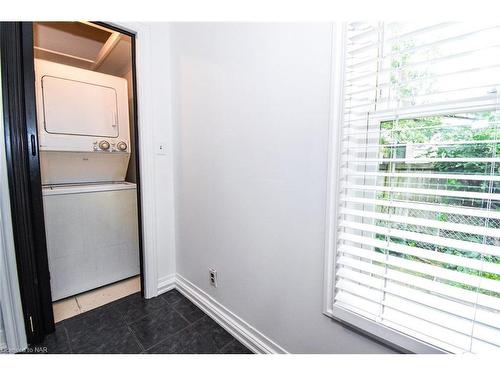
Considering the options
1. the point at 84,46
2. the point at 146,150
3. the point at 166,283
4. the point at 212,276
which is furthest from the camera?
the point at 84,46

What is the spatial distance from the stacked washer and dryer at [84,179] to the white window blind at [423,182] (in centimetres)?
198

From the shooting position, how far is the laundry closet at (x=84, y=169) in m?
1.75

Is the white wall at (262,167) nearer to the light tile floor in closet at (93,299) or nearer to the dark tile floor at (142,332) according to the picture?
the dark tile floor at (142,332)

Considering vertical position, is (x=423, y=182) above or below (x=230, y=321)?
above

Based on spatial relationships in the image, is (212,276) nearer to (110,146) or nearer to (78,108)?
(110,146)

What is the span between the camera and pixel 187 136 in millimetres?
1717

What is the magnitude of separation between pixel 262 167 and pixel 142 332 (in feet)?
4.54

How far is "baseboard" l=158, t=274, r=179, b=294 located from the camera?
6.36ft

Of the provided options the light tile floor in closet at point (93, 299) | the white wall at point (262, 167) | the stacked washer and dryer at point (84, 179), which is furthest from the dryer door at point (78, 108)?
the light tile floor in closet at point (93, 299)

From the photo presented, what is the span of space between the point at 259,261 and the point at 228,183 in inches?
20.3

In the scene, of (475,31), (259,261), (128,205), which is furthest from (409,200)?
(128,205)

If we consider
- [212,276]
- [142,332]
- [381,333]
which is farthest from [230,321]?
[381,333]

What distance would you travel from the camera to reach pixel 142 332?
1.50 meters
